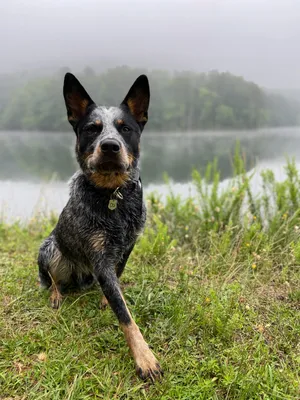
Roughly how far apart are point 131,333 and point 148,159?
4407mm

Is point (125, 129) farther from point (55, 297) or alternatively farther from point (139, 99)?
point (55, 297)

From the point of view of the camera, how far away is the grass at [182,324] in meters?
1.99

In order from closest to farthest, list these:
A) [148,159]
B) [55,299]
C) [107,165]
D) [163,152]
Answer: [107,165] < [55,299] < [148,159] < [163,152]

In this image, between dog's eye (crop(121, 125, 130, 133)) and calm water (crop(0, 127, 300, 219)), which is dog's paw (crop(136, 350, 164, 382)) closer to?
dog's eye (crop(121, 125, 130, 133))

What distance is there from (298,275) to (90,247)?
209cm

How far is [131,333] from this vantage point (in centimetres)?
213

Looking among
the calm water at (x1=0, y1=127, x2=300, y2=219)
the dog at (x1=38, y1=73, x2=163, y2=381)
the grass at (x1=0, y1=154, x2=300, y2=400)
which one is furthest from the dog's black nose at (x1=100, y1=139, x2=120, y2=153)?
the calm water at (x1=0, y1=127, x2=300, y2=219)

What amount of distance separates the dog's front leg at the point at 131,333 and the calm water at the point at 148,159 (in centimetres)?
298

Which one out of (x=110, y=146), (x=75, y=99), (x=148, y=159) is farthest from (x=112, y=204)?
(x=148, y=159)

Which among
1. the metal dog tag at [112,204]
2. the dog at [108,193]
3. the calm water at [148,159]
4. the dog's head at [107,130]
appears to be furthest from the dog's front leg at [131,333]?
the calm water at [148,159]

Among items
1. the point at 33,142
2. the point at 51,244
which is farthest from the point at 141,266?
the point at 33,142

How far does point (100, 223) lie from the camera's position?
2434mm

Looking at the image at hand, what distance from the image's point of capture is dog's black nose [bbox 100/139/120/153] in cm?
211

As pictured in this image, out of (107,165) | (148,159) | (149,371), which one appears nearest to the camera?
(149,371)
